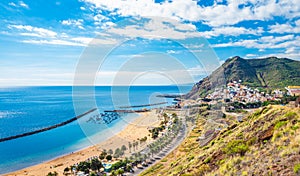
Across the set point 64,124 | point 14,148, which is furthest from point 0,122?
point 14,148

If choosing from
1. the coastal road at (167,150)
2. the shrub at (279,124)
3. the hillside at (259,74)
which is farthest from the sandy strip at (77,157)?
the hillside at (259,74)

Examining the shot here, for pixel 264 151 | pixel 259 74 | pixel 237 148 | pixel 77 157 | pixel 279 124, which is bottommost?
pixel 77 157

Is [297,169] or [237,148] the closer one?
[297,169]

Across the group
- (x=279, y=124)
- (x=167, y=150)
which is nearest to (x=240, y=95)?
(x=167, y=150)

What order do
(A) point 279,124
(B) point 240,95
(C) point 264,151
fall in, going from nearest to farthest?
(C) point 264,151
(A) point 279,124
(B) point 240,95

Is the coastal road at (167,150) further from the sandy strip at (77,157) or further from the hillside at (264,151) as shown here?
the hillside at (264,151)

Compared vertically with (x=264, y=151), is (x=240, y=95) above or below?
below

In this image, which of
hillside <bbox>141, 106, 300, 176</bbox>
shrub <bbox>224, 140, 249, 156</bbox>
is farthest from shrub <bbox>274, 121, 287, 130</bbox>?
shrub <bbox>224, 140, 249, 156</bbox>

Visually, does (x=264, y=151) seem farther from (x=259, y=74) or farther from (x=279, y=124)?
(x=259, y=74)

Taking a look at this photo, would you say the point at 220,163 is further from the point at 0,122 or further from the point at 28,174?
the point at 0,122
